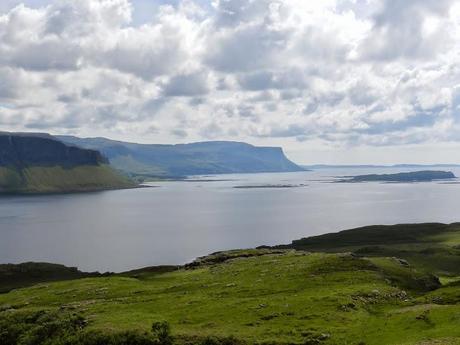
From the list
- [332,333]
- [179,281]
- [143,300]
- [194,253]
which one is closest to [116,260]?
[194,253]

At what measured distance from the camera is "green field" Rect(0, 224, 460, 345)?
143 feet

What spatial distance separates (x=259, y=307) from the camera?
53156mm

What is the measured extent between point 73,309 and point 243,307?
22.4 metres

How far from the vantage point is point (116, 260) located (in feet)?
558

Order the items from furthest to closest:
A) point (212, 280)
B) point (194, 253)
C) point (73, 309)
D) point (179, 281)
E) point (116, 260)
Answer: point (194, 253), point (116, 260), point (179, 281), point (212, 280), point (73, 309)

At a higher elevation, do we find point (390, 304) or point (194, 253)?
point (390, 304)

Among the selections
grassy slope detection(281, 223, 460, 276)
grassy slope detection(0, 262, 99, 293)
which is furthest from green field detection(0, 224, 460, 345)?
grassy slope detection(281, 223, 460, 276)

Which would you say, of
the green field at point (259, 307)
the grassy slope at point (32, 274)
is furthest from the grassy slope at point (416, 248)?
the grassy slope at point (32, 274)

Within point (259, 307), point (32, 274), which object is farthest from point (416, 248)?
point (259, 307)

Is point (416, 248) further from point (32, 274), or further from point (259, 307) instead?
point (259, 307)

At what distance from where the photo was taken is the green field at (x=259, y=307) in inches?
1715

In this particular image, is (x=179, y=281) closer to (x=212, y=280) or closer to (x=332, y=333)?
(x=212, y=280)

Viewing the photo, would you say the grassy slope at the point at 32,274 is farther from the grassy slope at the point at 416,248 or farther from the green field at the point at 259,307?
the grassy slope at the point at 416,248

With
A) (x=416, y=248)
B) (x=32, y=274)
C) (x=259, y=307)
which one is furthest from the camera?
(x=416, y=248)
